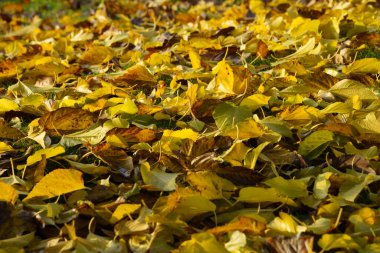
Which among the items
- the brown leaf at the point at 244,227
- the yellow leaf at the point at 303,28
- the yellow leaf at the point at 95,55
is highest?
the brown leaf at the point at 244,227

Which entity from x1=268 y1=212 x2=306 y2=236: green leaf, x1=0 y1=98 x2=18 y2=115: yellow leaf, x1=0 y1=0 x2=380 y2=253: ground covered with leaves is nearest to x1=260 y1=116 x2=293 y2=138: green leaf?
x1=0 y1=0 x2=380 y2=253: ground covered with leaves

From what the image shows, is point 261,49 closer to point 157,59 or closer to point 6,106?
point 157,59

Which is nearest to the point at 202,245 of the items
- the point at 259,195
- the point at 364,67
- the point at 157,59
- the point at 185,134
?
the point at 259,195

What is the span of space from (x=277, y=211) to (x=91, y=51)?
5.86 ft

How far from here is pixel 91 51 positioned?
3180 millimetres

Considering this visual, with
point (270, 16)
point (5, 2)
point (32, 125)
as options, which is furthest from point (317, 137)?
point (5, 2)

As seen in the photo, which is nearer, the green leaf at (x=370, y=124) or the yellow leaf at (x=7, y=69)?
the green leaf at (x=370, y=124)

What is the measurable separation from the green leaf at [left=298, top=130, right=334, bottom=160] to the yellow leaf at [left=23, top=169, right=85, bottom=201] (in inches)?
27.2

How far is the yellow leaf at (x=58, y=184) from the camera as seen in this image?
1.74 meters

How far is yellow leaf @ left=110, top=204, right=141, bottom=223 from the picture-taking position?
1.64 metres

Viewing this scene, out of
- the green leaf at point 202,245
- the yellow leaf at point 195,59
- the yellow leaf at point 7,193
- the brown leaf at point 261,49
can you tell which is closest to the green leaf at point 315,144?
the green leaf at point 202,245

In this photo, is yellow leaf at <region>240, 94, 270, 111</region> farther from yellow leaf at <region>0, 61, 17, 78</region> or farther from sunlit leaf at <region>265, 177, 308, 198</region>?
yellow leaf at <region>0, 61, 17, 78</region>

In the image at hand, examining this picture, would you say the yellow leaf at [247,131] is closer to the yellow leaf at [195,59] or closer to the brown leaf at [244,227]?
the brown leaf at [244,227]

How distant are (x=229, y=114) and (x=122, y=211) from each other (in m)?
0.64
